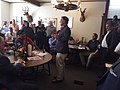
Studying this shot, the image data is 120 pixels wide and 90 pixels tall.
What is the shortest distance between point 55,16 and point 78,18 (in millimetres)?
1162

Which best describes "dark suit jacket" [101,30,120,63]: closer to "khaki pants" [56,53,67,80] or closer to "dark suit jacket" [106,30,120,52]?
"dark suit jacket" [106,30,120,52]

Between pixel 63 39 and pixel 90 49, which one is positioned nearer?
pixel 63 39

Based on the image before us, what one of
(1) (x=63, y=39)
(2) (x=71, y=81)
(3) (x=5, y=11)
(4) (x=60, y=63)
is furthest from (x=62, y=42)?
(3) (x=5, y=11)

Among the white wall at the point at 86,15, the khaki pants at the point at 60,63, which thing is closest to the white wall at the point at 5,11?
the white wall at the point at 86,15

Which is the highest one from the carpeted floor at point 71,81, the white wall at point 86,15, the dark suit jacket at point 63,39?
the white wall at point 86,15

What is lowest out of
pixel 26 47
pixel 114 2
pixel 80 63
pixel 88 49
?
pixel 80 63

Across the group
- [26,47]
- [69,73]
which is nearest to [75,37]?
[69,73]

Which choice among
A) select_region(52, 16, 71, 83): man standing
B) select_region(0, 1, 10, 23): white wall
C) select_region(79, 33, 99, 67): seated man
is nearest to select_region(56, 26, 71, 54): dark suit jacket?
select_region(52, 16, 71, 83): man standing

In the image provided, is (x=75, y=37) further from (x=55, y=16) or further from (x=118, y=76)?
(x=118, y=76)

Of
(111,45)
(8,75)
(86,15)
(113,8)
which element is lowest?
(8,75)

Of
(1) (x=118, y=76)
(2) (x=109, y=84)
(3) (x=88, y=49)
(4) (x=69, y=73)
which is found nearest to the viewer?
(1) (x=118, y=76)

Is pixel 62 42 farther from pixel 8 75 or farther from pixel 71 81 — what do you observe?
pixel 8 75

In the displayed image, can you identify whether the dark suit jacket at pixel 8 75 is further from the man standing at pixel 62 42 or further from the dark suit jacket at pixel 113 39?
the dark suit jacket at pixel 113 39

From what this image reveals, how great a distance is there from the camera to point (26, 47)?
2.68 m
